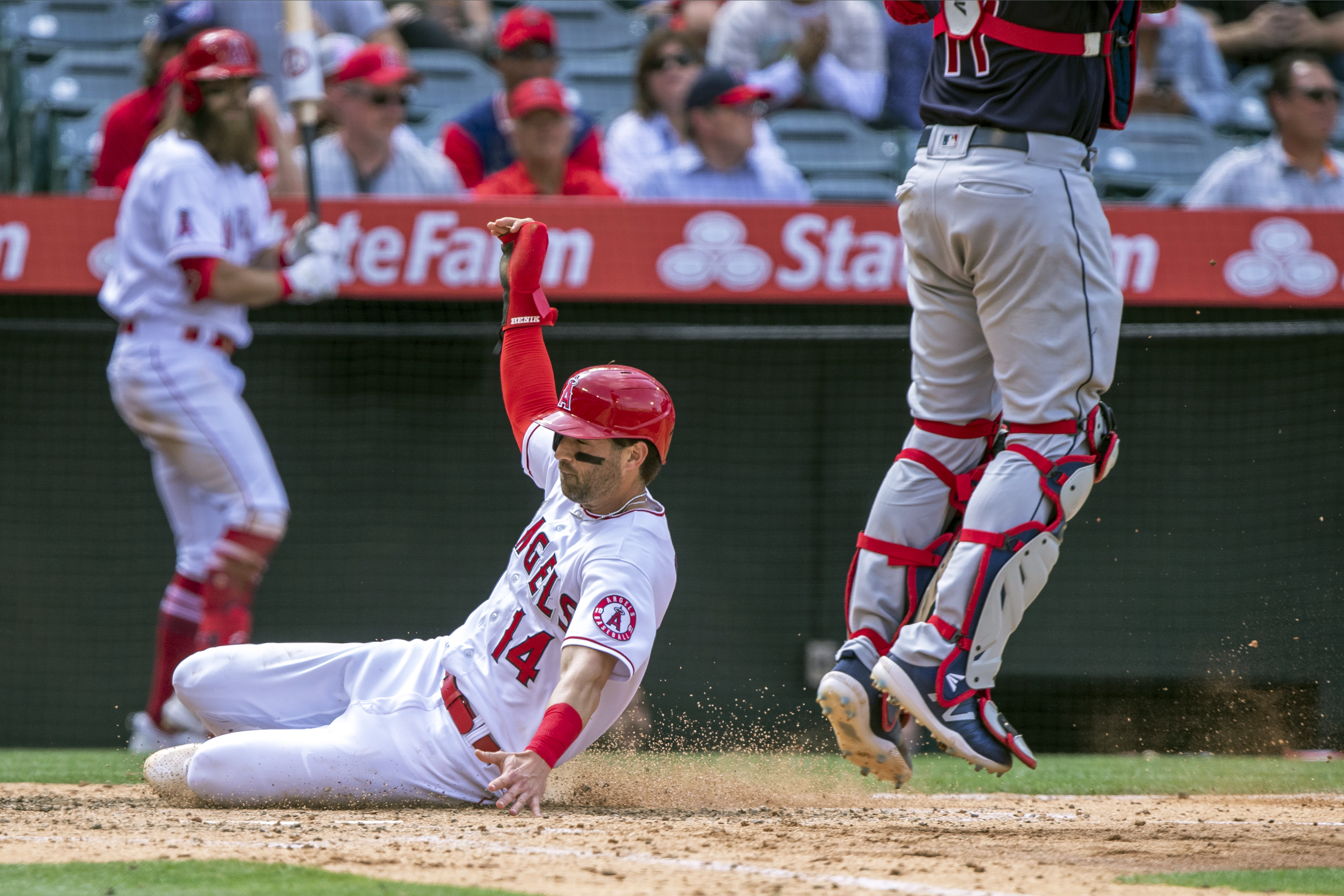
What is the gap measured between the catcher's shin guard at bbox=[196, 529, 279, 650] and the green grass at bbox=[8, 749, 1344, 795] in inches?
19.5

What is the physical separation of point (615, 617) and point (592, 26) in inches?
220

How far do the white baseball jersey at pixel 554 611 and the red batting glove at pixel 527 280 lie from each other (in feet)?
1.50

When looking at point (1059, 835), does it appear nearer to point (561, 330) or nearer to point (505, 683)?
point (505, 683)

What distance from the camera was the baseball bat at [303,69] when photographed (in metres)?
5.56

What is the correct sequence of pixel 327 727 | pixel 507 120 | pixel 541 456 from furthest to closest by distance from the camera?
1. pixel 507 120
2. pixel 541 456
3. pixel 327 727

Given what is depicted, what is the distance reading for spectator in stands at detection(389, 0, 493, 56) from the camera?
770cm

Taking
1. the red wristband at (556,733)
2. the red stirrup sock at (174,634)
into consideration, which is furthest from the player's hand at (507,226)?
the red stirrup sock at (174,634)

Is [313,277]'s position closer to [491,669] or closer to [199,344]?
[199,344]

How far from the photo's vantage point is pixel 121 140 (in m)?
5.98

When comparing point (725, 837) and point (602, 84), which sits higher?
point (602, 84)

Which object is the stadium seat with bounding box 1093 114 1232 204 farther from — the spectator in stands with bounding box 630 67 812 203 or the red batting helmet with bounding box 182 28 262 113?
the red batting helmet with bounding box 182 28 262 113

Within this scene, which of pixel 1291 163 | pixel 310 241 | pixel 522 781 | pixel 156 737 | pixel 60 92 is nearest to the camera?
pixel 522 781

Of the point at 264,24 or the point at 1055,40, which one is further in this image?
the point at 264,24

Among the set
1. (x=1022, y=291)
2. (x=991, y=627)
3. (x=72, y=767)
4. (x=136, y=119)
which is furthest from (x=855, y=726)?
(x=136, y=119)
